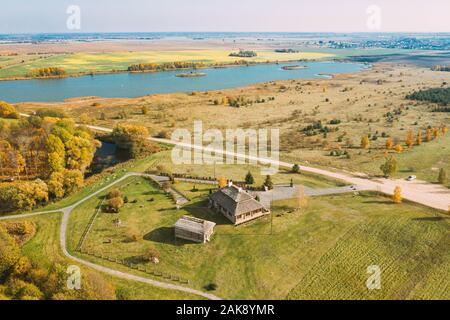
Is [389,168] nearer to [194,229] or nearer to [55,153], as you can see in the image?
[194,229]

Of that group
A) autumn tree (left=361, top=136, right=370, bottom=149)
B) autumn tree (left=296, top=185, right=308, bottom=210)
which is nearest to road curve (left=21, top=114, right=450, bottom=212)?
autumn tree (left=296, top=185, right=308, bottom=210)

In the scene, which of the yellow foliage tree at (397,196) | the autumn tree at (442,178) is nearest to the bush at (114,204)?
the yellow foliage tree at (397,196)

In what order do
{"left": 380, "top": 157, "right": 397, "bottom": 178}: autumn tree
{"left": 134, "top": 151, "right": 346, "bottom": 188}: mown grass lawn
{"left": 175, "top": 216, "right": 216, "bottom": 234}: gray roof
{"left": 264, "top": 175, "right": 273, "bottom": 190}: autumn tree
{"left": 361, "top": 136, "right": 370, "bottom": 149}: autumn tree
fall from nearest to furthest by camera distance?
{"left": 175, "top": 216, "right": 216, "bottom": 234}: gray roof → {"left": 264, "top": 175, "right": 273, "bottom": 190}: autumn tree → {"left": 134, "top": 151, "right": 346, "bottom": 188}: mown grass lawn → {"left": 380, "top": 157, "right": 397, "bottom": 178}: autumn tree → {"left": 361, "top": 136, "right": 370, "bottom": 149}: autumn tree

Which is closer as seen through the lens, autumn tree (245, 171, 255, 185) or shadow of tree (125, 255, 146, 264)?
shadow of tree (125, 255, 146, 264)

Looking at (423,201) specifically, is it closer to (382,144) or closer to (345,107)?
(382,144)

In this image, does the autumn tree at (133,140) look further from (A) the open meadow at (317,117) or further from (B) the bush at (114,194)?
(B) the bush at (114,194)

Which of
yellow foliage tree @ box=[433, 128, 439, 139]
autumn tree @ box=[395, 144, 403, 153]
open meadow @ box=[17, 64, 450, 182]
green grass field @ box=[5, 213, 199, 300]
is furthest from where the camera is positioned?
yellow foliage tree @ box=[433, 128, 439, 139]

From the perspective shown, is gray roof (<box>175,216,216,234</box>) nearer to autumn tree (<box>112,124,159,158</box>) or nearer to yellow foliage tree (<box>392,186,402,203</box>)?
yellow foliage tree (<box>392,186,402,203</box>)

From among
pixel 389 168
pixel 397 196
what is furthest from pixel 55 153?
Result: pixel 389 168

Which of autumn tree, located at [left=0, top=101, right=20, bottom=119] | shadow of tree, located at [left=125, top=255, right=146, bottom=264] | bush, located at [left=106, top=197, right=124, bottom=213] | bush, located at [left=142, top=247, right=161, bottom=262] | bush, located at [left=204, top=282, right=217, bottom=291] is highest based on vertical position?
autumn tree, located at [left=0, top=101, right=20, bottom=119]
